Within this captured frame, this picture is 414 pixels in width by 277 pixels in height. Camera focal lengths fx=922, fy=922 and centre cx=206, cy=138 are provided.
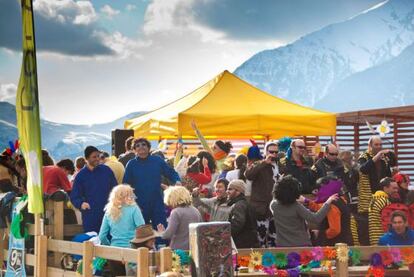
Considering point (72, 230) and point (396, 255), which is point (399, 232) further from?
point (72, 230)

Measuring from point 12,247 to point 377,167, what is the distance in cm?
441

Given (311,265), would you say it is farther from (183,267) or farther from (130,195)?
(130,195)

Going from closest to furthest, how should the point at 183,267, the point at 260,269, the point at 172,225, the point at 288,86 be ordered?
the point at 183,267
the point at 260,269
the point at 172,225
the point at 288,86

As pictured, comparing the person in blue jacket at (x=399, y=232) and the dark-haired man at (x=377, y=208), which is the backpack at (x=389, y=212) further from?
the person in blue jacket at (x=399, y=232)

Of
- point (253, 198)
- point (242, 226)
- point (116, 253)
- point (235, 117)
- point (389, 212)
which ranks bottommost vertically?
point (116, 253)

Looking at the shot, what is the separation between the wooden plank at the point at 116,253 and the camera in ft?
25.4

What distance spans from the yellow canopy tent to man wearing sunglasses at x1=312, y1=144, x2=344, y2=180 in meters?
5.11

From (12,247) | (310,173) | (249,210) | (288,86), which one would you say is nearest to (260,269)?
(249,210)

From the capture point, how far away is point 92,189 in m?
10.4

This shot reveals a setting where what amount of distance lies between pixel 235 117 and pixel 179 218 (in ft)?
24.6

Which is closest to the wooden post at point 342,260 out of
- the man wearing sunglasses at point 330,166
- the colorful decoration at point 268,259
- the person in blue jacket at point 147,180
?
the colorful decoration at point 268,259

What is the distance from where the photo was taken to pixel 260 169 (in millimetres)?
10641

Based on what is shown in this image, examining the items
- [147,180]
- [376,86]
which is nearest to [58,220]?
[147,180]

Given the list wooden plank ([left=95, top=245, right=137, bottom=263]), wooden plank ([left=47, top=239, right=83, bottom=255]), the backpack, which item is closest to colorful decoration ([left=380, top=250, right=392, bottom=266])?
the backpack
